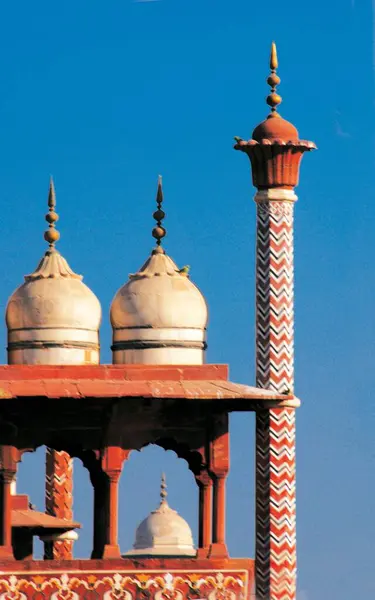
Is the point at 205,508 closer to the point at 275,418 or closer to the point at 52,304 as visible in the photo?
the point at 275,418

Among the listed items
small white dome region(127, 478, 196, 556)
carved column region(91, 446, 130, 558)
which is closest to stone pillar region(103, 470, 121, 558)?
carved column region(91, 446, 130, 558)

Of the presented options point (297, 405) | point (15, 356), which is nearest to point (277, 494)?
point (297, 405)

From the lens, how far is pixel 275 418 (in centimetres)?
4406

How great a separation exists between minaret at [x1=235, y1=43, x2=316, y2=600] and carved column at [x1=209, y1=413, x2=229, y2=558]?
2.45 feet

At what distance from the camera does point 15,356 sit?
4425 cm

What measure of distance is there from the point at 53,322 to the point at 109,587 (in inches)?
164

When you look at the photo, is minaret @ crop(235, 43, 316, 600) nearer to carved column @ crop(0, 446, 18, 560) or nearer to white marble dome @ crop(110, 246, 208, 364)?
white marble dome @ crop(110, 246, 208, 364)

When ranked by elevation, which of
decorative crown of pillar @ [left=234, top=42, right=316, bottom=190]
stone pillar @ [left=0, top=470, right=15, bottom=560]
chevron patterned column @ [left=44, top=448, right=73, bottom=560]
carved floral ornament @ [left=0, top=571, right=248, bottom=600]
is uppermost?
decorative crown of pillar @ [left=234, top=42, right=316, bottom=190]

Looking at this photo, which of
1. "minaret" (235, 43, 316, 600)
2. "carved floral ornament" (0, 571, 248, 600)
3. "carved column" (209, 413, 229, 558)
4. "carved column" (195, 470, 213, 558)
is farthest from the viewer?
"minaret" (235, 43, 316, 600)

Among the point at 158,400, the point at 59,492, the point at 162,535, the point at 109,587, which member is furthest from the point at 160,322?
the point at 162,535

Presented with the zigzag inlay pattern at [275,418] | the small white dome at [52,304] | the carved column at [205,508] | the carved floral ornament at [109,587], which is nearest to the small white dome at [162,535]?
the zigzag inlay pattern at [275,418]

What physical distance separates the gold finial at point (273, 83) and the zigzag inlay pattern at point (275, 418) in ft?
5.28

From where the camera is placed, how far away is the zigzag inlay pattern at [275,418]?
4362 cm

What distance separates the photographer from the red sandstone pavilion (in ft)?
140
